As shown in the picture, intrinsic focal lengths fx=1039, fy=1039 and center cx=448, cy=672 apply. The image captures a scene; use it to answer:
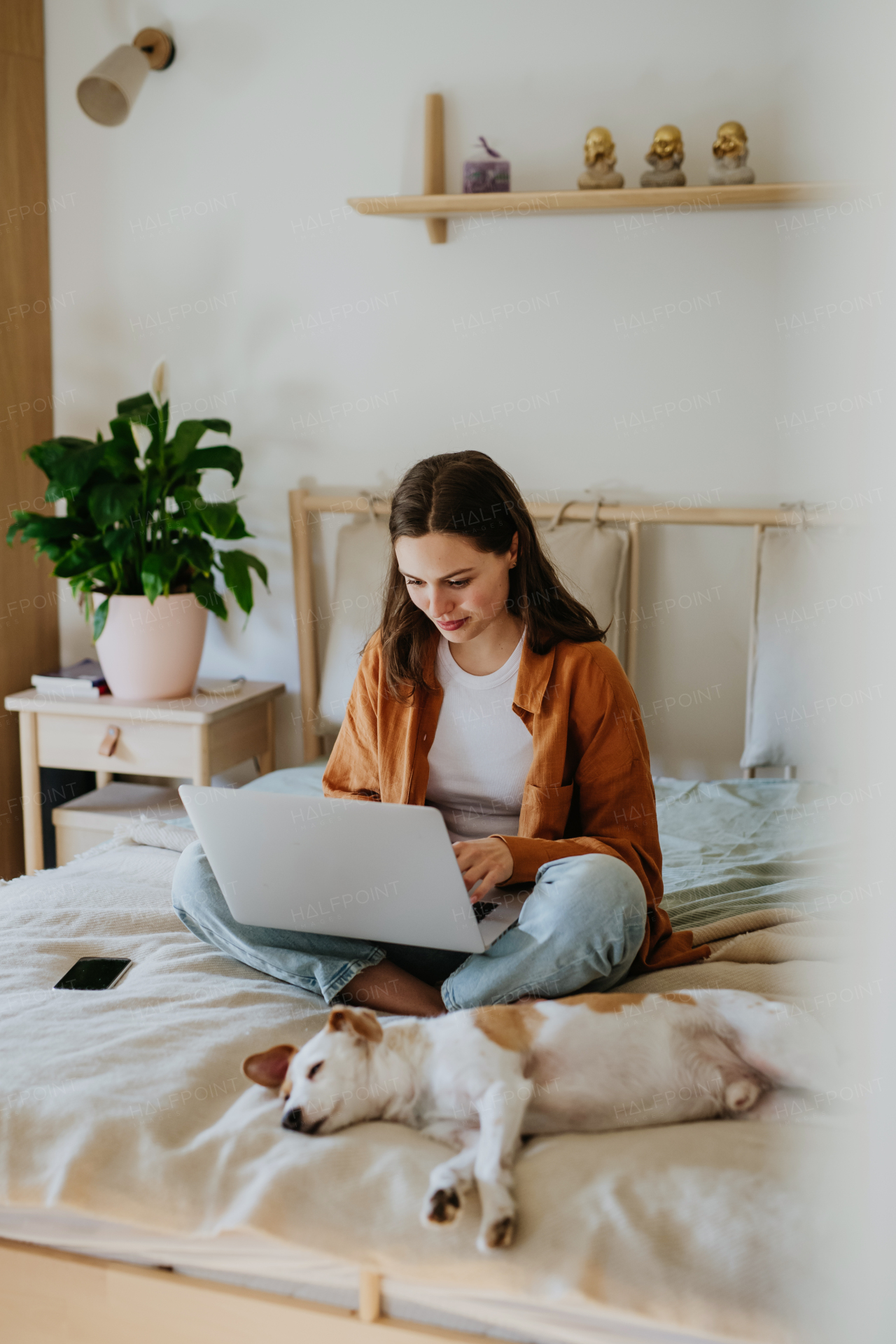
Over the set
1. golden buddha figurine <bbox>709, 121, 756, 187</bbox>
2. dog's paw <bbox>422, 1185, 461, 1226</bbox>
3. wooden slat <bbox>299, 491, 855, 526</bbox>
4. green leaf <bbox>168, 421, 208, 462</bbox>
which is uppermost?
golden buddha figurine <bbox>709, 121, 756, 187</bbox>

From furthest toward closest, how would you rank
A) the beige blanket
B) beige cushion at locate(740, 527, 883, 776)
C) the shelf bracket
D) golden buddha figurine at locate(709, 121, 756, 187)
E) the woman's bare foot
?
the shelf bracket → golden buddha figurine at locate(709, 121, 756, 187) → the woman's bare foot → the beige blanket → beige cushion at locate(740, 527, 883, 776)

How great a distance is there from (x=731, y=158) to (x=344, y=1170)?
72.5 inches

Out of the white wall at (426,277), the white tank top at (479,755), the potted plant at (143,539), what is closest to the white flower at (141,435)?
the potted plant at (143,539)

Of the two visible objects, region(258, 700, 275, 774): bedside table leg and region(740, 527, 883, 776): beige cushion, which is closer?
region(740, 527, 883, 776): beige cushion

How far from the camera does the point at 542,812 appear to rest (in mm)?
1166

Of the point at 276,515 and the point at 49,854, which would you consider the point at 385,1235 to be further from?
the point at 276,515

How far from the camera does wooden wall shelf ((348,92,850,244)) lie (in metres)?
1.92

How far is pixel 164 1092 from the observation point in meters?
0.89

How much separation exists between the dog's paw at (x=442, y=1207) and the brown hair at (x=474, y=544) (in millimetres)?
636

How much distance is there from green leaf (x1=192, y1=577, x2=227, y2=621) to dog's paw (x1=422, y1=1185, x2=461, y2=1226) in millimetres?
1510

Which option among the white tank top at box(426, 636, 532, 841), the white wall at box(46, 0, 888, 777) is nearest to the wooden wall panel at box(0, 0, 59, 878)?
the white wall at box(46, 0, 888, 777)

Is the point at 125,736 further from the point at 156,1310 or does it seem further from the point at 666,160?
the point at 666,160

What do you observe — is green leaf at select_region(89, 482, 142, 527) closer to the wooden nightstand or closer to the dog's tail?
the wooden nightstand

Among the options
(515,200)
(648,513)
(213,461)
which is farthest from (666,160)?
(213,461)
